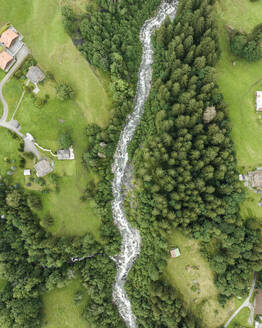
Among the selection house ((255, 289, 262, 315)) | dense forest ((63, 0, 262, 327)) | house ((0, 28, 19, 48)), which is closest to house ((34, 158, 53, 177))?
dense forest ((63, 0, 262, 327))

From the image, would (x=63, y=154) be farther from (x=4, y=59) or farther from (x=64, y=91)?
(x=4, y=59)

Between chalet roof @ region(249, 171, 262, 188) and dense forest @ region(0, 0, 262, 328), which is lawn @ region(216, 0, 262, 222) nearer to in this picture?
chalet roof @ region(249, 171, 262, 188)

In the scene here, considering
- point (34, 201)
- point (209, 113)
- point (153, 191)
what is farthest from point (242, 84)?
point (34, 201)

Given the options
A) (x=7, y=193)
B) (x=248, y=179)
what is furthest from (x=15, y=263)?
(x=248, y=179)

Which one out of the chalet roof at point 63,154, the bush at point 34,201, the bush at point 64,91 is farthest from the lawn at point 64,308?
the bush at point 64,91

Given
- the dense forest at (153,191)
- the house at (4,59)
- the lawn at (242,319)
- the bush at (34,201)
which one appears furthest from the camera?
the house at (4,59)

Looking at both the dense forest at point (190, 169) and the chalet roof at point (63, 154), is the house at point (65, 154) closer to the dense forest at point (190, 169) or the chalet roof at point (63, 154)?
the chalet roof at point (63, 154)

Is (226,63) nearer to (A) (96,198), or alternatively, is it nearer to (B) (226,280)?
(A) (96,198)
